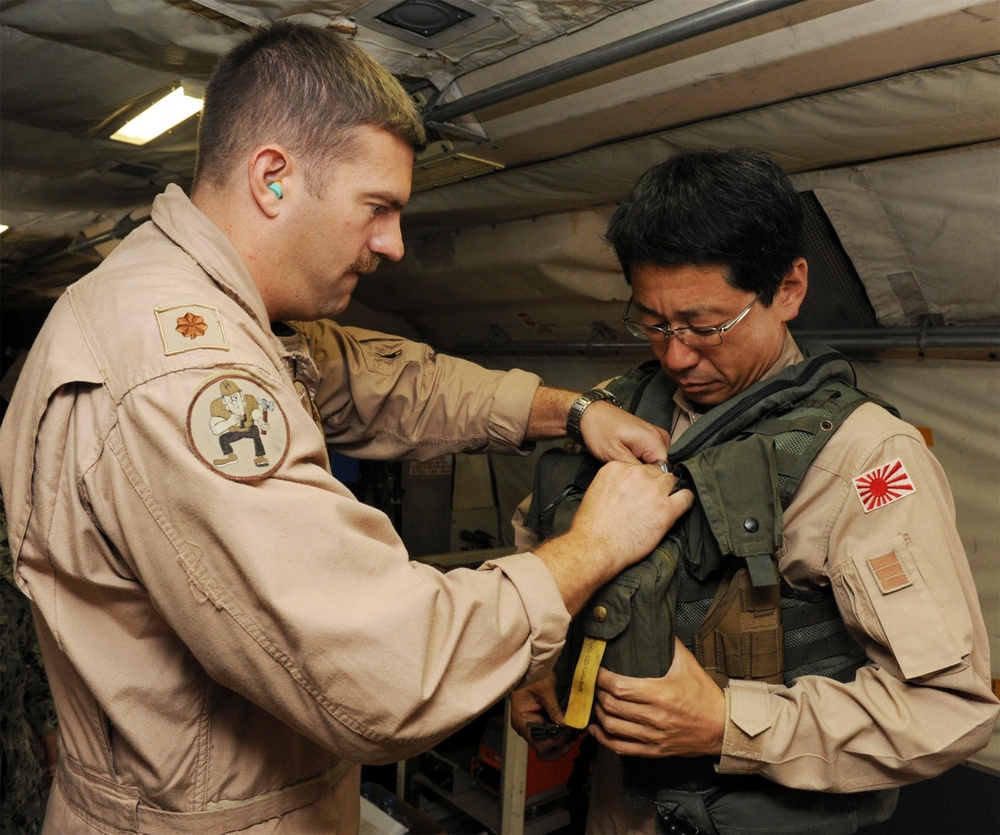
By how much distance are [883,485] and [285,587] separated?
44.3 inches

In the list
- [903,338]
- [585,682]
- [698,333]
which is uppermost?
Answer: [698,333]

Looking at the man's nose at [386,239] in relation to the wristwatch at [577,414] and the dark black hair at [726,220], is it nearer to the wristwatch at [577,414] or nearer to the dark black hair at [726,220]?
the dark black hair at [726,220]

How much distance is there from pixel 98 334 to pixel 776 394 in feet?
4.30

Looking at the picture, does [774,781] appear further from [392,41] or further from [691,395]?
[392,41]

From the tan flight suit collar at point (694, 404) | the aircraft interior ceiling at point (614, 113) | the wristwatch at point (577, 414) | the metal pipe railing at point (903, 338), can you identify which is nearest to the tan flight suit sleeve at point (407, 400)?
the wristwatch at point (577, 414)

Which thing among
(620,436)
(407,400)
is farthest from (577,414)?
(407,400)

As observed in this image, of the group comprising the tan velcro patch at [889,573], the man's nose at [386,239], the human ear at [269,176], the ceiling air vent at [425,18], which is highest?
the ceiling air vent at [425,18]

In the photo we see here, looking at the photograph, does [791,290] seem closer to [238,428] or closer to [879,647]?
[879,647]

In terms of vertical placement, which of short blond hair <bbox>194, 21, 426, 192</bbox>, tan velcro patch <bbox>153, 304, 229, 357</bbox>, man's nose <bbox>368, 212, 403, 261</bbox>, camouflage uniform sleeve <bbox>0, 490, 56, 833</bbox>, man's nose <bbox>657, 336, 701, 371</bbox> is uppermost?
short blond hair <bbox>194, 21, 426, 192</bbox>

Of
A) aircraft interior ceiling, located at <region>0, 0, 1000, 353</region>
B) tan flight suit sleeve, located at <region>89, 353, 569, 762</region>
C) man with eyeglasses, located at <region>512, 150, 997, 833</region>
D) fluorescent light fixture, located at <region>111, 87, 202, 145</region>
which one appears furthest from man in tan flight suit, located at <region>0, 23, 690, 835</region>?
fluorescent light fixture, located at <region>111, 87, 202, 145</region>

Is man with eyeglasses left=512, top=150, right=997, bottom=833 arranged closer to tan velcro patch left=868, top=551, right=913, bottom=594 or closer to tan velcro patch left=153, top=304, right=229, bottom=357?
tan velcro patch left=868, top=551, right=913, bottom=594

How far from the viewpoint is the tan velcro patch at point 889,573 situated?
146 centimetres

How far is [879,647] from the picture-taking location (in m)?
1.54

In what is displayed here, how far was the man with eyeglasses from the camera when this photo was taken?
147 centimetres
